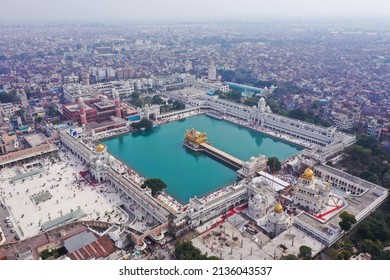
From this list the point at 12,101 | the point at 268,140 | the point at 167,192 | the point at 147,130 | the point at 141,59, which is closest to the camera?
the point at 167,192

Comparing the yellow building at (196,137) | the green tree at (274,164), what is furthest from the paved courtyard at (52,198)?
the green tree at (274,164)

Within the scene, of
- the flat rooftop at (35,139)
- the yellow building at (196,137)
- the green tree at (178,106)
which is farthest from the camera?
the green tree at (178,106)

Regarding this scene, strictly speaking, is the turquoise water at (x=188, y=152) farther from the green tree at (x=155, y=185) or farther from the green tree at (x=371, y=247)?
the green tree at (x=371, y=247)

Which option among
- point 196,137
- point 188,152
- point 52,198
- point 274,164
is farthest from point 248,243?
point 196,137

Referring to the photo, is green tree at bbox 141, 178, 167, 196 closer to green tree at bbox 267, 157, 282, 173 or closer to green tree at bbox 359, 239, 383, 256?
green tree at bbox 267, 157, 282, 173

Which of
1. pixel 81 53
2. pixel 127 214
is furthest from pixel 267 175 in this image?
pixel 81 53

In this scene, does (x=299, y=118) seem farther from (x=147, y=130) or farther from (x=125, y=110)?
(x=125, y=110)
